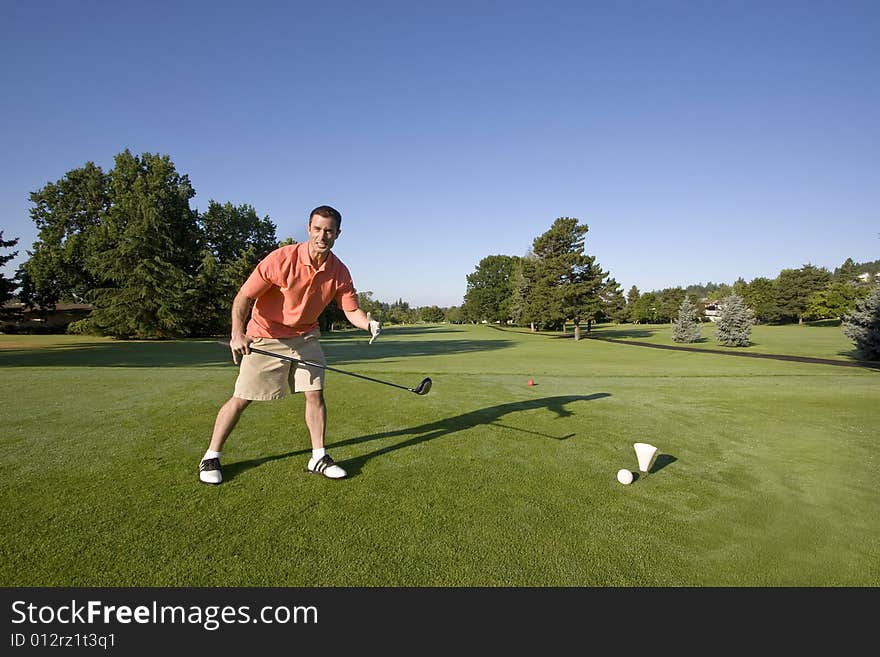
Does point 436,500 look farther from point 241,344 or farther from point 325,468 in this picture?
point 241,344

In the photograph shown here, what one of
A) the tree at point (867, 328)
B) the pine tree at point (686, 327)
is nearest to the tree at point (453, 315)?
the pine tree at point (686, 327)

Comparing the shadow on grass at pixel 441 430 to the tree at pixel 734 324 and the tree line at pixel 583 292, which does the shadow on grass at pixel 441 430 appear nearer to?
the tree line at pixel 583 292

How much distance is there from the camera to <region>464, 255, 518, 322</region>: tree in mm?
88562

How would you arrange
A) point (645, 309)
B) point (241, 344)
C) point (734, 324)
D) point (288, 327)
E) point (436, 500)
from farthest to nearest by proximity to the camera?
1. point (645, 309)
2. point (734, 324)
3. point (288, 327)
4. point (241, 344)
5. point (436, 500)

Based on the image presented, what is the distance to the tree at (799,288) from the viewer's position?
76.8 m

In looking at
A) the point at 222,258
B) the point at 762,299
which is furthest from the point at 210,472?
the point at 762,299

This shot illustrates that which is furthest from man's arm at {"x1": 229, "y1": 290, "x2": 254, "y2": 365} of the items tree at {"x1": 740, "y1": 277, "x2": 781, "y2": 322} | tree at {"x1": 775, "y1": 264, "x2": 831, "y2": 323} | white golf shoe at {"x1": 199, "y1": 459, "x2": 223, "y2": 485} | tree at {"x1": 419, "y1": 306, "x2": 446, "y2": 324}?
tree at {"x1": 419, "y1": 306, "x2": 446, "y2": 324}

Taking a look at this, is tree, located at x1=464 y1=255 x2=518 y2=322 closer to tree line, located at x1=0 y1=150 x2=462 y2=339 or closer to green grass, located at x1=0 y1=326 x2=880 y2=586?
tree line, located at x1=0 y1=150 x2=462 y2=339

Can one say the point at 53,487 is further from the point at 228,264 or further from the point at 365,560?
the point at 228,264

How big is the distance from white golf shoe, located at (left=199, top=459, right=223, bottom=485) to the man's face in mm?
2218

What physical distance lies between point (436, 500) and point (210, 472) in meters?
2.11

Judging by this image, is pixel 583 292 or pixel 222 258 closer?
pixel 583 292

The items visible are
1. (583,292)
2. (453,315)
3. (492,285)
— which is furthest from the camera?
(453,315)

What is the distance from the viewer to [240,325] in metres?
3.92
